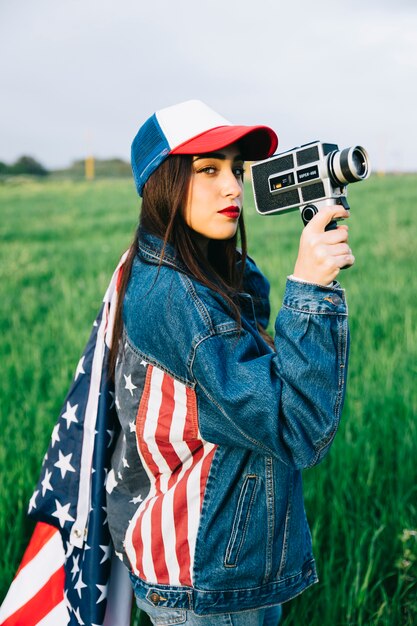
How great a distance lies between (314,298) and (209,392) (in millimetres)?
240

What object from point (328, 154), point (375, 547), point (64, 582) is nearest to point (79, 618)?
point (64, 582)

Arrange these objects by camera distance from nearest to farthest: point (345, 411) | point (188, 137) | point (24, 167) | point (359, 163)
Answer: point (359, 163), point (188, 137), point (345, 411), point (24, 167)

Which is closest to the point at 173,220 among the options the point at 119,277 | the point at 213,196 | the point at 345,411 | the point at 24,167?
the point at 213,196

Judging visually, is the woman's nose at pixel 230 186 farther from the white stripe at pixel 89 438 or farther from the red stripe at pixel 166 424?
the red stripe at pixel 166 424

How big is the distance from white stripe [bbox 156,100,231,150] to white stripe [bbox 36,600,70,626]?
1.09m

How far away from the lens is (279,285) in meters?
4.73

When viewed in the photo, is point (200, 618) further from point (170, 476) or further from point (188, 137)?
point (188, 137)

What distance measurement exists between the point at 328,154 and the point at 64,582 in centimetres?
113

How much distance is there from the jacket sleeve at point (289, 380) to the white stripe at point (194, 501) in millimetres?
126

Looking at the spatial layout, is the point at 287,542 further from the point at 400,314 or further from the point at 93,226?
the point at 93,226

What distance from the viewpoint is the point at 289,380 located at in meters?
1.12

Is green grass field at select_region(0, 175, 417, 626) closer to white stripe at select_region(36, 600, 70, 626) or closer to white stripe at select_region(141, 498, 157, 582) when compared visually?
white stripe at select_region(36, 600, 70, 626)

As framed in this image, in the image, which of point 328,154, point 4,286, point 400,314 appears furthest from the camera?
point 4,286

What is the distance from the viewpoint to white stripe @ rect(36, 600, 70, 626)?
1.57 metres
